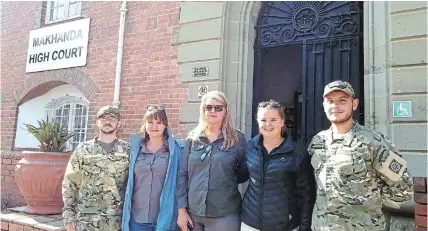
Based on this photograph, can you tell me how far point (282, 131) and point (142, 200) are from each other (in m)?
1.36

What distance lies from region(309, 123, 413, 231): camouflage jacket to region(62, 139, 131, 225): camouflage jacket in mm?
1790

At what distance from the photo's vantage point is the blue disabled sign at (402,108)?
391 cm

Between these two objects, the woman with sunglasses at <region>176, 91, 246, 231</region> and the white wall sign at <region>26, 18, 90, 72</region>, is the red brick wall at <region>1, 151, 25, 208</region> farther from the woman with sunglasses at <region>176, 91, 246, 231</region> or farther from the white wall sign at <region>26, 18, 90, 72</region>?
the woman with sunglasses at <region>176, 91, 246, 231</region>

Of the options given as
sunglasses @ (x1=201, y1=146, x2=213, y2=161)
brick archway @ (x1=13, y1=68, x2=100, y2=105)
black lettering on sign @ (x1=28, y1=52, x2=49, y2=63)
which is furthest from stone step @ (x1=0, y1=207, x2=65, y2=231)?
black lettering on sign @ (x1=28, y1=52, x2=49, y2=63)

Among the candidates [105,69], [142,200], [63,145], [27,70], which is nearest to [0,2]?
[27,70]

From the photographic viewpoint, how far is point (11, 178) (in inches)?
273

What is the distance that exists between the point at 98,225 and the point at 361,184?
2259mm

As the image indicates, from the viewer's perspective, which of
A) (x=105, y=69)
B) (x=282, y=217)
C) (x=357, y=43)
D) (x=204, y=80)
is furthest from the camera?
(x=105, y=69)

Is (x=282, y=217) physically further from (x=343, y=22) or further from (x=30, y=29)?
(x=30, y=29)

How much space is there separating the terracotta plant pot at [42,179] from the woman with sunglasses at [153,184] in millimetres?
2304

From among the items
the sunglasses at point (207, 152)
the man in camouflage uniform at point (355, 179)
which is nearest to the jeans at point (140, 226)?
the sunglasses at point (207, 152)

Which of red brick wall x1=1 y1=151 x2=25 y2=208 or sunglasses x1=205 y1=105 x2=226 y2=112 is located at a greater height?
sunglasses x1=205 y1=105 x2=226 y2=112

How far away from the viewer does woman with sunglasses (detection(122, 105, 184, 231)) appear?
3068mm

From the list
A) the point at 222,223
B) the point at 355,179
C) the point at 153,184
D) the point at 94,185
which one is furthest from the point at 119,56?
the point at 355,179
